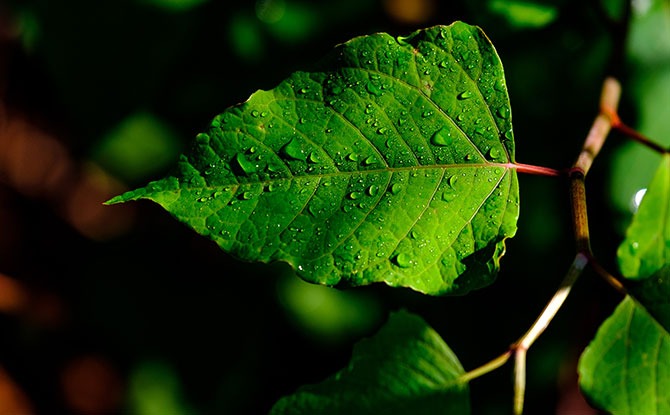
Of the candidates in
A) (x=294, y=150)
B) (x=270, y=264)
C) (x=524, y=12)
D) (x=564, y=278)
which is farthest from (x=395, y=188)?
(x=270, y=264)

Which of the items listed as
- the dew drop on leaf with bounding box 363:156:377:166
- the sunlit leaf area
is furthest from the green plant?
the sunlit leaf area

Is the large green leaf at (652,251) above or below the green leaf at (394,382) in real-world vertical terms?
above

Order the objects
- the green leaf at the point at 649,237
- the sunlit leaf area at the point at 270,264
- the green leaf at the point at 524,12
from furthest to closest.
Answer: the sunlit leaf area at the point at 270,264 → the green leaf at the point at 524,12 → the green leaf at the point at 649,237

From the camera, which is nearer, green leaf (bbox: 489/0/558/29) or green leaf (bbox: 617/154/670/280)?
green leaf (bbox: 617/154/670/280)

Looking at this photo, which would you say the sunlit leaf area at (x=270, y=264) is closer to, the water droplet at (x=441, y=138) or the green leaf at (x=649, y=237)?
the green leaf at (x=649, y=237)

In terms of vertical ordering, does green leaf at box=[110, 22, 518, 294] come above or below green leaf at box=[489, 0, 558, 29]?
below

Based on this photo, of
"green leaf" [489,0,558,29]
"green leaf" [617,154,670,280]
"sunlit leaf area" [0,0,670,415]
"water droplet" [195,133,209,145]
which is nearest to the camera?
"water droplet" [195,133,209,145]

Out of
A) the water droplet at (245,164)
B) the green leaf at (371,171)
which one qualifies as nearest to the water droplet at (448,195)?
the green leaf at (371,171)

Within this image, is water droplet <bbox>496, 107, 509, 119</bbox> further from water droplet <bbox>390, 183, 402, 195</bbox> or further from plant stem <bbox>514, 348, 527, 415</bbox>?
plant stem <bbox>514, 348, 527, 415</bbox>
